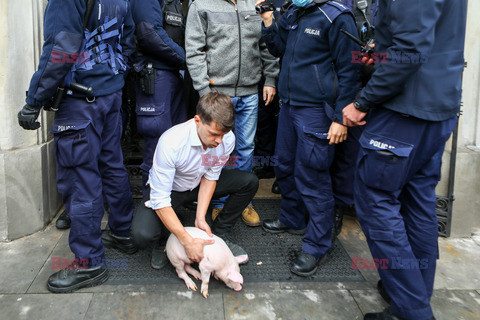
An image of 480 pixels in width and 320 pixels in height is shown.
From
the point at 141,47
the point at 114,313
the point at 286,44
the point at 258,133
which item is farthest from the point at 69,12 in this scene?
the point at 258,133

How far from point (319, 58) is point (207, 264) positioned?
160cm

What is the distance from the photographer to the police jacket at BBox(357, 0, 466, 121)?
2090 millimetres

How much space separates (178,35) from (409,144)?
225 centimetres

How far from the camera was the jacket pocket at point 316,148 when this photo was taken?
10.1ft

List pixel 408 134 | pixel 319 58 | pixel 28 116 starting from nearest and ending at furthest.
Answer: pixel 408 134 → pixel 28 116 → pixel 319 58

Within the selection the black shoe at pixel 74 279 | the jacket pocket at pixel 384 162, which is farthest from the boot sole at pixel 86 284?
the jacket pocket at pixel 384 162

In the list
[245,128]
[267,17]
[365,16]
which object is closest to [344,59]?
[365,16]

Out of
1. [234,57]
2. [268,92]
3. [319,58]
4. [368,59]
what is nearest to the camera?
[368,59]

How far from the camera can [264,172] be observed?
16.1 ft

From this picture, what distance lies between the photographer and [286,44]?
130 inches

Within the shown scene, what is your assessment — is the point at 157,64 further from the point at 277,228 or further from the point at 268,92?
the point at 277,228

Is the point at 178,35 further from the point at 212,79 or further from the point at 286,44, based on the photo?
the point at 286,44

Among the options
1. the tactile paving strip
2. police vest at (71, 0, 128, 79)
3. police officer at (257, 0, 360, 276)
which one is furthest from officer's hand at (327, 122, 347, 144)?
police vest at (71, 0, 128, 79)

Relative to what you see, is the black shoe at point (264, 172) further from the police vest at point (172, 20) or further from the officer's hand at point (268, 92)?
the police vest at point (172, 20)
